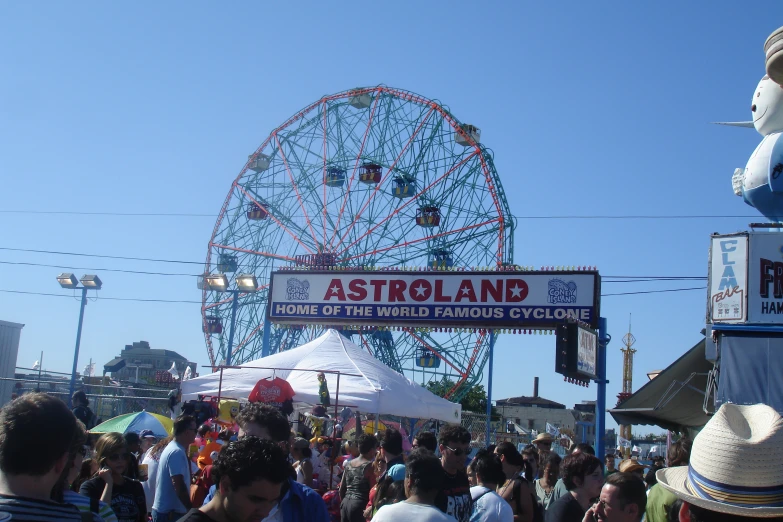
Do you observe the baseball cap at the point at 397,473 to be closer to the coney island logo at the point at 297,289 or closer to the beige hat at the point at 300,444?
the beige hat at the point at 300,444

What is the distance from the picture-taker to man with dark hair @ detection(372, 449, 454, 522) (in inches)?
151

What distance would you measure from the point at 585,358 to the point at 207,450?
6.74m

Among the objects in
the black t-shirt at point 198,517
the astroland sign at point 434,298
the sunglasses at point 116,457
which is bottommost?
the sunglasses at point 116,457

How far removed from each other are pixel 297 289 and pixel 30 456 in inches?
651

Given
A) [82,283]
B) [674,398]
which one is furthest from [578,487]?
[82,283]

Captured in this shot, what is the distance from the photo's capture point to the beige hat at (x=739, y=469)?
2.00 meters

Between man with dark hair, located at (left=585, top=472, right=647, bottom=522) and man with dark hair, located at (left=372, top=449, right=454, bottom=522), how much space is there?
2.50ft

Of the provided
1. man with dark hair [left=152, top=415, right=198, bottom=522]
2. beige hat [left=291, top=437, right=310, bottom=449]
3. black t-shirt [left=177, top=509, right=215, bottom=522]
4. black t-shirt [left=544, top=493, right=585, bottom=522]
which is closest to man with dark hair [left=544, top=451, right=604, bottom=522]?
black t-shirt [left=544, top=493, right=585, bottom=522]

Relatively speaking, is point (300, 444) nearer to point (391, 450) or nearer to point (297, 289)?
point (391, 450)

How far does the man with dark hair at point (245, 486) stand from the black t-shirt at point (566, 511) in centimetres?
219

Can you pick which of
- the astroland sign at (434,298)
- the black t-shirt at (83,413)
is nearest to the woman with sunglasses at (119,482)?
the black t-shirt at (83,413)

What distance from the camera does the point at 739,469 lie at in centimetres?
203

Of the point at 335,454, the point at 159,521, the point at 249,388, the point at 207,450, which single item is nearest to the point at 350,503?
the point at 159,521

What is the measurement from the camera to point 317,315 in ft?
61.2
